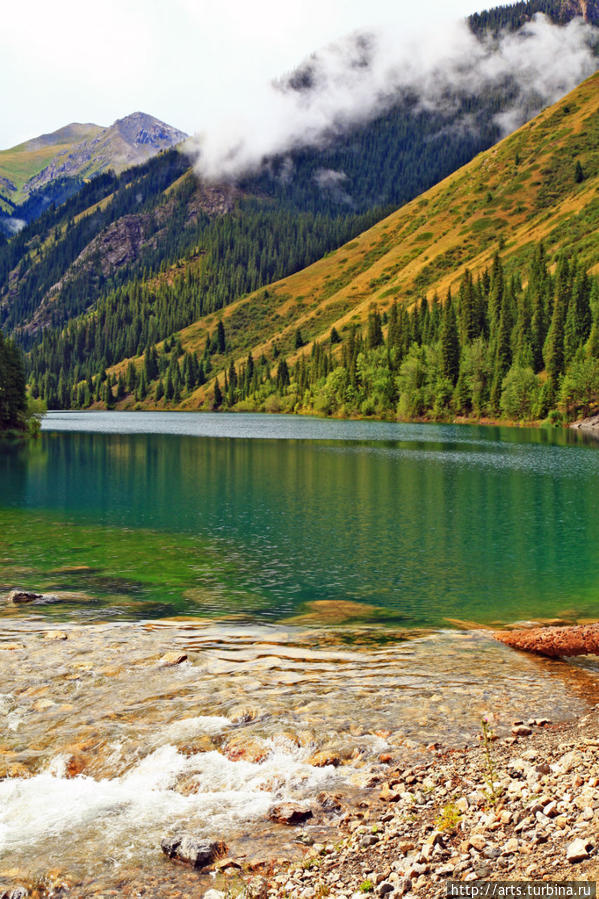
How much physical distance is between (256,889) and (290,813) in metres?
2.06

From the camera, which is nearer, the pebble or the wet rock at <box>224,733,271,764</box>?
the pebble

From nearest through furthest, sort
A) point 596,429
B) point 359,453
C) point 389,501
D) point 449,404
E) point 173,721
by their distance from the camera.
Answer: point 173,721
point 389,501
point 359,453
point 596,429
point 449,404

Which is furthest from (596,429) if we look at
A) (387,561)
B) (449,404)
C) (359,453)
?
(387,561)

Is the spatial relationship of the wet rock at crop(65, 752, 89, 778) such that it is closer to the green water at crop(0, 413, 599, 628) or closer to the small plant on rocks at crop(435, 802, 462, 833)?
the small plant on rocks at crop(435, 802, 462, 833)

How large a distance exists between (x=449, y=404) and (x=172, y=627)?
17963 cm

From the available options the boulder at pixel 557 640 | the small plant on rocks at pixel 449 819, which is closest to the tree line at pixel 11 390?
the boulder at pixel 557 640

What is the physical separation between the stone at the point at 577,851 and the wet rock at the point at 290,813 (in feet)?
15.2

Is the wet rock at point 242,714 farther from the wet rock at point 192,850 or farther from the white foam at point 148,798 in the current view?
the wet rock at point 192,850

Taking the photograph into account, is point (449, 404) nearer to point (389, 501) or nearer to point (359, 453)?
point (359, 453)

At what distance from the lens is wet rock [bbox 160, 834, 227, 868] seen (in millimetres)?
10438

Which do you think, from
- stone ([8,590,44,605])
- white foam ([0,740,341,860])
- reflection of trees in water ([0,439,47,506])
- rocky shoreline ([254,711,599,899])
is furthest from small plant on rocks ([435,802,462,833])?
reflection of trees in water ([0,439,47,506])

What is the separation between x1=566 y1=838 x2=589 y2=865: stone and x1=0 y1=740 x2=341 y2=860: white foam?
17.1 ft

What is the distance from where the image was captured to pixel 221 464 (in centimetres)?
8381

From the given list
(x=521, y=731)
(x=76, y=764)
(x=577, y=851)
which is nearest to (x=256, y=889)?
(x=577, y=851)
